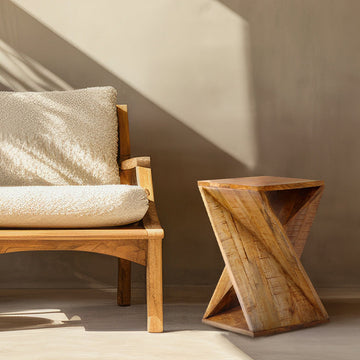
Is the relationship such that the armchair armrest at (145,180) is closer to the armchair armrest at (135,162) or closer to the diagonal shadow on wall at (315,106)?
the armchair armrest at (135,162)

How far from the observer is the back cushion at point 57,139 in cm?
190

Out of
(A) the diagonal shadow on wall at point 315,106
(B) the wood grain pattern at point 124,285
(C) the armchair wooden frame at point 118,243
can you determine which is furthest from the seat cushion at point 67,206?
(A) the diagonal shadow on wall at point 315,106

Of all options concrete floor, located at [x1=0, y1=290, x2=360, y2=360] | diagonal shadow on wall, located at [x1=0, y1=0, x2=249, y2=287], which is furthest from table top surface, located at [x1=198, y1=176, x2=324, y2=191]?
diagonal shadow on wall, located at [x1=0, y1=0, x2=249, y2=287]

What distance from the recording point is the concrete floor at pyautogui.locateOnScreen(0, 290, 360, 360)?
1.42 meters

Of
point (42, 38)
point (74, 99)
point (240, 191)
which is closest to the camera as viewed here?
point (240, 191)

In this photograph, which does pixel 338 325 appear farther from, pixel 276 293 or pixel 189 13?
pixel 189 13

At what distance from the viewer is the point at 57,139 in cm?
193

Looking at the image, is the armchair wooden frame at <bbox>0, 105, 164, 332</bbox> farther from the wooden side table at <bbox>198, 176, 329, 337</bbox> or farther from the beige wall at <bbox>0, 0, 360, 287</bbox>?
the beige wall at <bbox>0, 0, 360, 287</bbox>

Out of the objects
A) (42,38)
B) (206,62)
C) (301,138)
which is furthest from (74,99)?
(301,138)

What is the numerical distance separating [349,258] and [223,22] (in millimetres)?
1063

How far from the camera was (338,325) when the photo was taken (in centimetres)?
169

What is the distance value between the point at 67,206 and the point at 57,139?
516 millimetres

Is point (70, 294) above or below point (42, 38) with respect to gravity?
below

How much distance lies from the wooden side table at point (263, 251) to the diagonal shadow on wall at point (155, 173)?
506 millimetres
